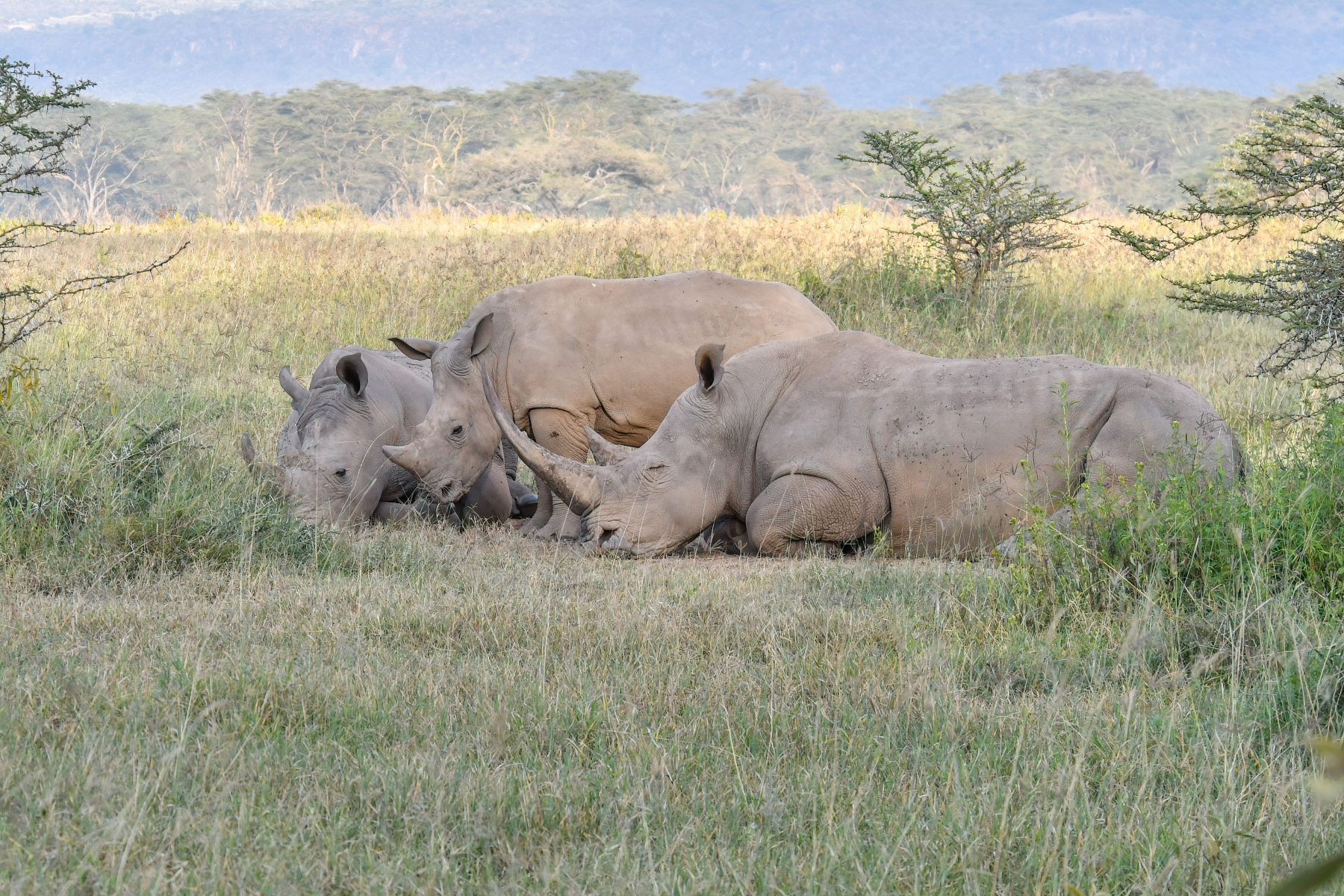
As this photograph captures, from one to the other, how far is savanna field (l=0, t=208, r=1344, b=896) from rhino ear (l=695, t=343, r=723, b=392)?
3.06 feet

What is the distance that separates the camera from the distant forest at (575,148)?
173ft

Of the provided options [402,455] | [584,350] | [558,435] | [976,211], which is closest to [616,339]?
[584,350]

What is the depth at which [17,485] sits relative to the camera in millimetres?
5957

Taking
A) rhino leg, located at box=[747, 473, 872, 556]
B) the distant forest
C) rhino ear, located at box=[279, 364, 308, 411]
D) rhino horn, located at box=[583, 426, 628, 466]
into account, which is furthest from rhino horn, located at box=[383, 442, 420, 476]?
the distant forest

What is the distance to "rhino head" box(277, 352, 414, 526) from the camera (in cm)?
727

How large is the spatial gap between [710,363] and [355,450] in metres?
2.14

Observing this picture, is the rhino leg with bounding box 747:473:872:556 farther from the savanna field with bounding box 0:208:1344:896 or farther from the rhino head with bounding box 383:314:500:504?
the rhino head with bounding box 383:314:500:504

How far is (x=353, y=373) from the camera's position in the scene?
7.65 m

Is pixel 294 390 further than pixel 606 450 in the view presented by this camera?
Yes

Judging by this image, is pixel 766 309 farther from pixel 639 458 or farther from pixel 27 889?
pixel 27 889

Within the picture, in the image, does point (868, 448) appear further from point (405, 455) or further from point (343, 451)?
point (343, 451)

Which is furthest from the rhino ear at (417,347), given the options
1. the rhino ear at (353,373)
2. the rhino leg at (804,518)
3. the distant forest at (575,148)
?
the distant forest at (575,148)

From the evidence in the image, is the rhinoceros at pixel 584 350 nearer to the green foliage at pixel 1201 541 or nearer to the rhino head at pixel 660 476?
the rhino head at pixel 660 476

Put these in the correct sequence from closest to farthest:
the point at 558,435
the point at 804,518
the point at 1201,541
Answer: the point at 1201,541 < the point at 804,518 < the point at 558,435
